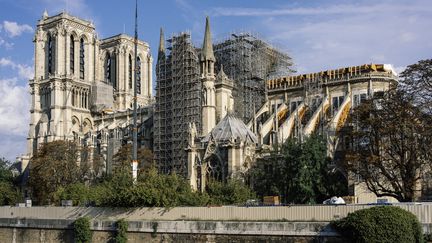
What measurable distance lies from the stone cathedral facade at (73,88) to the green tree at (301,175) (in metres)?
36.7

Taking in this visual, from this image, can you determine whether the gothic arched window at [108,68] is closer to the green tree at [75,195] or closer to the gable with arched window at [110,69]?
the gable with arched window at [110,69]

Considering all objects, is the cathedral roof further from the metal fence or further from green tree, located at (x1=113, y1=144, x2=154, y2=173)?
the metal fence

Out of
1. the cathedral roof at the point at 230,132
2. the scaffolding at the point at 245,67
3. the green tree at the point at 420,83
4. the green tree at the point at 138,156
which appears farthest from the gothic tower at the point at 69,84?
the green tree at the point at 420,83

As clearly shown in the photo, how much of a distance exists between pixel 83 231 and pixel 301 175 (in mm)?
17768

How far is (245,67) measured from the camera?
244 feet

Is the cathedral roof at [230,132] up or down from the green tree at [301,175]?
up

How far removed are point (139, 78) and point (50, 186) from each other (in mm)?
44847

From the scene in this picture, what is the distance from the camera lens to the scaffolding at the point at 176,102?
68812mm

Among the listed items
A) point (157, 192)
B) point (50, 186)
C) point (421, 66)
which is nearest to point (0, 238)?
point (157, 192)

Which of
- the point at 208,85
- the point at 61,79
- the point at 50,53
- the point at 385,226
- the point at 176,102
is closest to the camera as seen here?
the point at 385,226

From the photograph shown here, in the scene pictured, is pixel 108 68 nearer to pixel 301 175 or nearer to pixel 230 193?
pixel 230 193

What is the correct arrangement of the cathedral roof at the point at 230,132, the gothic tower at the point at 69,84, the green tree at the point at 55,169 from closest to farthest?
the cathedral roof at the point at 230,132
the green tree at the point at 55,169
the gothic tower at the point at 69,84

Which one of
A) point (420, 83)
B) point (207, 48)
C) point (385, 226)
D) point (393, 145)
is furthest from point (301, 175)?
point (207, 48)

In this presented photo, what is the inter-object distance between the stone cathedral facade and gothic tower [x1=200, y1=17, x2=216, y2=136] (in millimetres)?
20721
